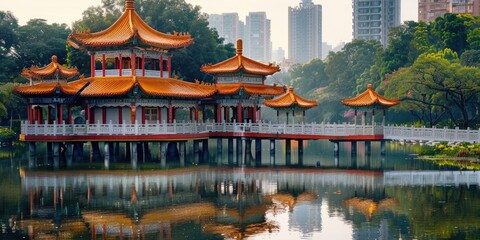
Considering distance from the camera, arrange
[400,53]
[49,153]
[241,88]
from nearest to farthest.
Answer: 1. [49,153]
2. [241,88]
3. [400,53]

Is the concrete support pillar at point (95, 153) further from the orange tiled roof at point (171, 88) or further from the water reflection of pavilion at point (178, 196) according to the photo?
the water reflection of pavilion at point (178, 196)

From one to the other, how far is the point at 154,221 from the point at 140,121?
25.4 meters

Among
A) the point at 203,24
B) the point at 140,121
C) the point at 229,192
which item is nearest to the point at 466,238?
the point at 229,192

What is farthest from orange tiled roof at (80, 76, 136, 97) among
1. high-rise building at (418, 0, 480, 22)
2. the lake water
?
high-rise building at (418, 0, 480, 22)

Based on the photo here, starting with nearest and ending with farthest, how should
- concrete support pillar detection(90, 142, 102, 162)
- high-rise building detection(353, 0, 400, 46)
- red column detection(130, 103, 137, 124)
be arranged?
red column detection(130, 103, 137, 124) → concrete support pillar detection(90, 142, 102, 162) → high-rise building detection(353, 0, 400, 46)

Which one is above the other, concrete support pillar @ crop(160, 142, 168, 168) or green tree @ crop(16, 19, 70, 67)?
green tree @ crop(16, 19, 70, 67)

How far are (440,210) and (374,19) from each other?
143093 millimetres

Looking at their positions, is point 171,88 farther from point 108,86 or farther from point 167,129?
point 108,86

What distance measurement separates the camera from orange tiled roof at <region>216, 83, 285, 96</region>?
2280 inches

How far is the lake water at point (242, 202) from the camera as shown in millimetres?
27750

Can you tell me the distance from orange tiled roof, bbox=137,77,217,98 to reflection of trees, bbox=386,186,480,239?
20.1m

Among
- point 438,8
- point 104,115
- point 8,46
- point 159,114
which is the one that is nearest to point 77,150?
point 104,115

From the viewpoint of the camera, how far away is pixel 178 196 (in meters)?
36.1

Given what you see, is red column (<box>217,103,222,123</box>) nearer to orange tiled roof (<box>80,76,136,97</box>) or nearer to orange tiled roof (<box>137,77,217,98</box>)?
orange tiled roof (<box>137,77,217,98</box>)
